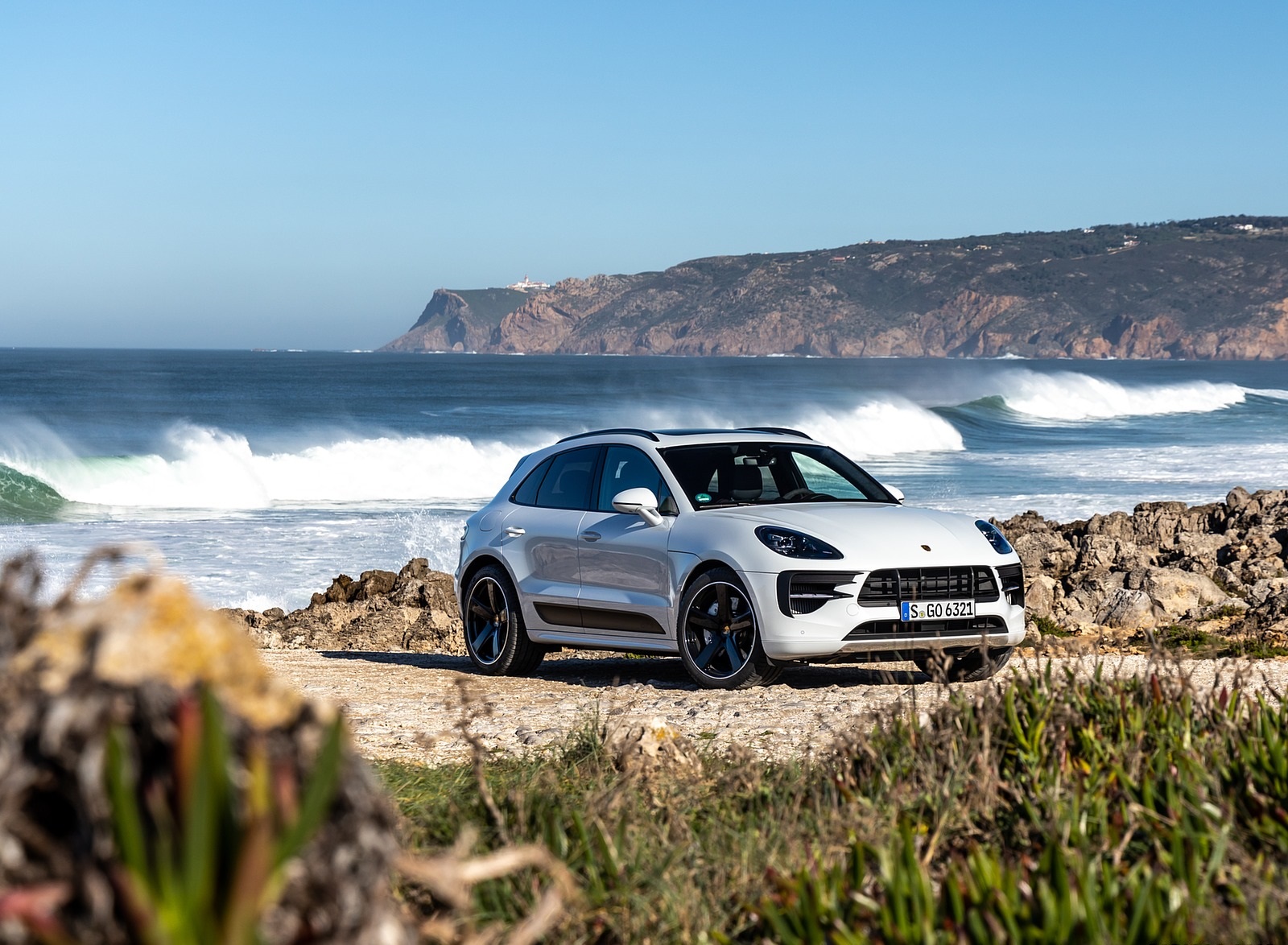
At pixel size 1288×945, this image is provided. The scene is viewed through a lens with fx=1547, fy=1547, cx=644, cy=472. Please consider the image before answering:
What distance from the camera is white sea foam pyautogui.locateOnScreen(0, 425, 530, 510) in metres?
34.3

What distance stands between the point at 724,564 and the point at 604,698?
3.52 ft

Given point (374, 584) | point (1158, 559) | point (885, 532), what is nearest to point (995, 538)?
point (885, 532)

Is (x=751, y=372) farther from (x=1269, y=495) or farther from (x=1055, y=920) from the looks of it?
(x=1055, y=920)

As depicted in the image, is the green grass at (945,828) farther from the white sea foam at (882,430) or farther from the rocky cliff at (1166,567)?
the white sea foam at (882,430)

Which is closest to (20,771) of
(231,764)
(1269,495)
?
(231,764)

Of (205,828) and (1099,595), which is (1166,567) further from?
(205,828)

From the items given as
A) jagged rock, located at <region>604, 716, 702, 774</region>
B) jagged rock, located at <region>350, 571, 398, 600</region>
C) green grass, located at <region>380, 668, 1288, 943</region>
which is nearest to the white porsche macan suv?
jagged rock, located at <region>604, 716, 702, 774</region>

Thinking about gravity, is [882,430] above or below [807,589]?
below

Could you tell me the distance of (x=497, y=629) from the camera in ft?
35.6

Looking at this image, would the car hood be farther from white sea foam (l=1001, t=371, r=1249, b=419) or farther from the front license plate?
white sea foam (l=1001, t=371, r=1249, b=419)

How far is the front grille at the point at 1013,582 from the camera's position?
9445 millimetres

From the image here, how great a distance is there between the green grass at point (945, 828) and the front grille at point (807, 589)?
9.86 feet

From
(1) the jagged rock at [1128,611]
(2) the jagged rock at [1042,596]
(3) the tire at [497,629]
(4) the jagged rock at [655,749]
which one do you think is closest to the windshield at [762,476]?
(3) the tire at [497,629]

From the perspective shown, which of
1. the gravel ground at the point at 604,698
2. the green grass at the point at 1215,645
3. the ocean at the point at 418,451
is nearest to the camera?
the gravel ground at the point at 604,698
